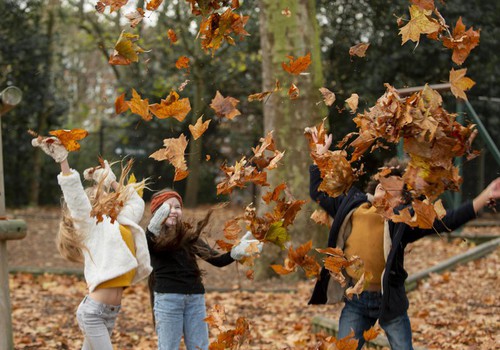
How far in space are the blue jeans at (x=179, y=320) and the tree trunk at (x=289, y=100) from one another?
494cm

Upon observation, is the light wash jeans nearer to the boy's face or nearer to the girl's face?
the girl's face

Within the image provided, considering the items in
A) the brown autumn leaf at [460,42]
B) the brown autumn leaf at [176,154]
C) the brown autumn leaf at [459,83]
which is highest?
the brown autumn leaf at [460,42]

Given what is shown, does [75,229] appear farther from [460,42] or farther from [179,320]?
[460,42]

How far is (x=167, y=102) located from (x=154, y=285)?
1.40 meters

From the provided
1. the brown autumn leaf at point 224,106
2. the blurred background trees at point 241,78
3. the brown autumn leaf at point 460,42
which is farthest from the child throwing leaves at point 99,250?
the blurred background trees at point 241,78

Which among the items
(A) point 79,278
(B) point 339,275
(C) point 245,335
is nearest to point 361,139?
(B) point 339,275

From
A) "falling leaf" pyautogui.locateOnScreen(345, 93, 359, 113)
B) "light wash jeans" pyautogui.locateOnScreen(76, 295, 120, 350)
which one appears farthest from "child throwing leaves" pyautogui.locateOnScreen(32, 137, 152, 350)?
"falling leaf" pyautogui.locateOnScreen(345, 93, 359, 113)

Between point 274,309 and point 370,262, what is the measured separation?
393 centimetres

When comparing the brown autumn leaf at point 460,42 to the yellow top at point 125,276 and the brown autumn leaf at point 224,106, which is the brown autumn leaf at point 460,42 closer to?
the brown autumn leaf at point 224,106

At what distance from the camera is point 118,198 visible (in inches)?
177

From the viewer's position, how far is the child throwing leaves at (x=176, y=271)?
4715 millimetres

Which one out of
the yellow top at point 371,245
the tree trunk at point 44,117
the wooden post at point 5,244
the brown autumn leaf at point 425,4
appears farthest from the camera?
the tree trunk at point 44,117

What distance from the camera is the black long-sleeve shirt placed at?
4.78 meters

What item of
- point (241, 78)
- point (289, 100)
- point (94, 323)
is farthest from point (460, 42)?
point (241, 78)
